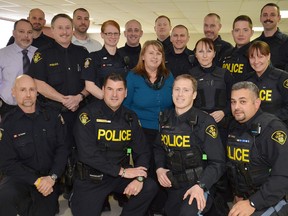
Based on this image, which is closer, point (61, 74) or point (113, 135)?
point (113, 135)

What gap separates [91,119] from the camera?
291 cm

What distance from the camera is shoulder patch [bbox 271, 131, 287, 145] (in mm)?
2342

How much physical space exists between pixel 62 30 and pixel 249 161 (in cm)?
241

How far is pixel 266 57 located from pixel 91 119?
186 cm

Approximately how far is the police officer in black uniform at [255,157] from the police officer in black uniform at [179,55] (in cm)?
132

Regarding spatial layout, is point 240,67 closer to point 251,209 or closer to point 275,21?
point 275,21

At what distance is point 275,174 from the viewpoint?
231 cm

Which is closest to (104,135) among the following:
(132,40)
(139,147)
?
(139,147)

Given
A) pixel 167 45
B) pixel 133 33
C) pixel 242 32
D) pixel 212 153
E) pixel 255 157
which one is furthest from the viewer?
pixel 167 45

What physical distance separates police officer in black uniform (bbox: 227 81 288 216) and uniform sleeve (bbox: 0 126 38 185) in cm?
179

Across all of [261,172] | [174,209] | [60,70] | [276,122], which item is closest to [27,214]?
[174,209]

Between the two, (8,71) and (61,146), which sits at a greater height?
(8,71)

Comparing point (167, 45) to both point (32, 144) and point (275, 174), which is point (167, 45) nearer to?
point (32, 144)

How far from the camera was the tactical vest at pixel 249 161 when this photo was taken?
2.46 m
